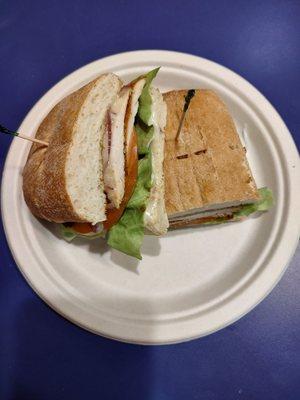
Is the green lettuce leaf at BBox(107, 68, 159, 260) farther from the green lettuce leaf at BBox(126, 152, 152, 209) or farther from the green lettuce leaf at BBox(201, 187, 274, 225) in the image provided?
the green lettuce leaf at BBox(201, 187, 274, 225)

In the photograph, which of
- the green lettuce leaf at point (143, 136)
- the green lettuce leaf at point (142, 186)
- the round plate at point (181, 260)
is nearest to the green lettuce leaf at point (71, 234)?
the round plate at point (181, 260)

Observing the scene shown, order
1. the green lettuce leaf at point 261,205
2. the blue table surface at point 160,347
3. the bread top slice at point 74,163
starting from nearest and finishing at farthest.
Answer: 1. the bread top slice at point 74,163
2. the blue table surface at point 160,347
3. the green lettuce leaf at point 261,205

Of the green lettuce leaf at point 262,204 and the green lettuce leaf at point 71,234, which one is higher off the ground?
the green lettuce leaf at point 262,204

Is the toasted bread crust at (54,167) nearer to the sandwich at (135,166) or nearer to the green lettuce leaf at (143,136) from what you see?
the sandwich at (135,166)

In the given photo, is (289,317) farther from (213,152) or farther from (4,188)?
(4,188)

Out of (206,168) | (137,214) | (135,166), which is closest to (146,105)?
(135,166)

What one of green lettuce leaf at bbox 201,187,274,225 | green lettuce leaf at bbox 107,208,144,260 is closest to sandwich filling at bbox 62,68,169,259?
green lettuce leaf at bbox 107,208,144,260

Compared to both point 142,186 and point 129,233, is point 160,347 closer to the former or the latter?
point 129,233

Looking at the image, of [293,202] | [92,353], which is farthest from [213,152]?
[92,353]
